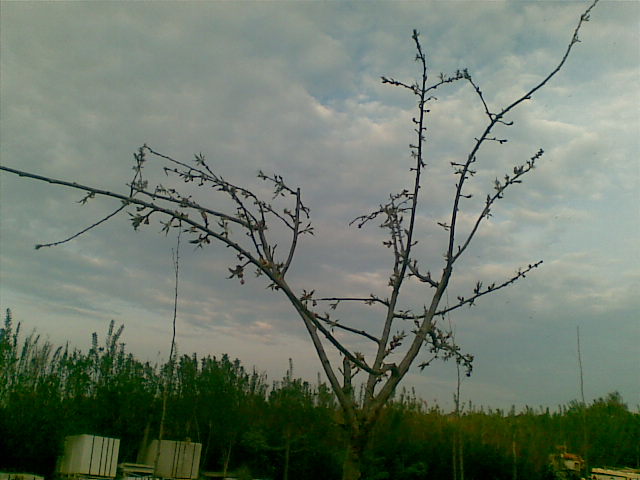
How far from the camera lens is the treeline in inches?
249

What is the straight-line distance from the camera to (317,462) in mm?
6914

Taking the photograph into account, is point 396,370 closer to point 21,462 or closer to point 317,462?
point 317,462

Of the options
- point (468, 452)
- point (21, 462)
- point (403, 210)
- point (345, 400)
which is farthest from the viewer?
point (468, 452)

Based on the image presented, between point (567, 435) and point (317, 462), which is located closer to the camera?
point (317, 462)

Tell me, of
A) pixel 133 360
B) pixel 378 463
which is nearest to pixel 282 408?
pixel 378 463

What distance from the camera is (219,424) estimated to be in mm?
7129

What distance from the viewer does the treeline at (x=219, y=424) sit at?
633 centimetres

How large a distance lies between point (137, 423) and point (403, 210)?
481 centimetres

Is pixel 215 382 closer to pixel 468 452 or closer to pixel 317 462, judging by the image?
pixel 317 462

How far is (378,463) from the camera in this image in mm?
6703

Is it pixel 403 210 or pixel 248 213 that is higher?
pixel 403 210

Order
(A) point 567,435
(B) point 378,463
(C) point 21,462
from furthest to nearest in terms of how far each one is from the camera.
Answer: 1. (A) point 567,435
2. (B) point 378,463
3. (C) point 21,462

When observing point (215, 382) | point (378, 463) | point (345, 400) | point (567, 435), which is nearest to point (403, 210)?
point (345, 400)

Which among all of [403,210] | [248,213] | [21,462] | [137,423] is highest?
[403,210]
